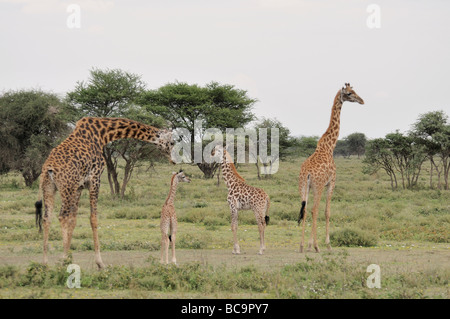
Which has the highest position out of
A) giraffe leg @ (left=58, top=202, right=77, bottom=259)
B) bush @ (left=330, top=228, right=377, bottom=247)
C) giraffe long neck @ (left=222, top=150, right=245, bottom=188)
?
giraffe long neck @ (left=222, top=150, right=245, bottom=188)

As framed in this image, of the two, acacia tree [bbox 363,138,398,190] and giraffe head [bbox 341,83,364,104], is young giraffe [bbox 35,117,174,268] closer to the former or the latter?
giraffe head [bbox 341,83,364,104]

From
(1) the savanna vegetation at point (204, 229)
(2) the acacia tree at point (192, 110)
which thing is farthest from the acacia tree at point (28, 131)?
(2) the acacia tree at point (192, 110)

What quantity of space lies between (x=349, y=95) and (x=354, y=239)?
358 centimetres

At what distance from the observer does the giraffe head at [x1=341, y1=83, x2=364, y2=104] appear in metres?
13.4

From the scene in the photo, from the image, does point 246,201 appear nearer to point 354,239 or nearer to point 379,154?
point 354,239

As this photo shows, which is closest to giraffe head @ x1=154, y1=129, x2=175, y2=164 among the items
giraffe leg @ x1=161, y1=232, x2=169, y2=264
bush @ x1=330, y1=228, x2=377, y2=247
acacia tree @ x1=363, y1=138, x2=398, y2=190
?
giraffe leg @ x1=161, y1=232, x2=169, y2=264

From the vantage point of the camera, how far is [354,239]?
1374 cm

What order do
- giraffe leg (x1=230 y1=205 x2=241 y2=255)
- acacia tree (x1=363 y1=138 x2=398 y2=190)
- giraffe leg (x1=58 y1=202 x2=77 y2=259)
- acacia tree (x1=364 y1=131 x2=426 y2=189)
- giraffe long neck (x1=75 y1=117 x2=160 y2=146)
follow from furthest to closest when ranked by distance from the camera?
acacia tree (x1=363 y1=138 x2=398 y2=190) < acacia tree (x1=364 y1=131 x2=426 y2=189) < giraffe leg (x1=230 y1=205 x2=241 y2=255) < giraffe long neck (x1=75 y1=117 x2=160 y2=146) < giraffe leg (x1=58 y1=202 x2=77 y2=259)

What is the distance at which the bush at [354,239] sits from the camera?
45.0 feet

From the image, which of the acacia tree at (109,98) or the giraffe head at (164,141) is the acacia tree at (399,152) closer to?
the acacia tree at (109,98)

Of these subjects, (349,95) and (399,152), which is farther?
(399,152)

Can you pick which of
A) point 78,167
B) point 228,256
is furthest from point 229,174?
point 78,167

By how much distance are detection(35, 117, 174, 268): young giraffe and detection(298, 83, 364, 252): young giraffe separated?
342 centimetres
